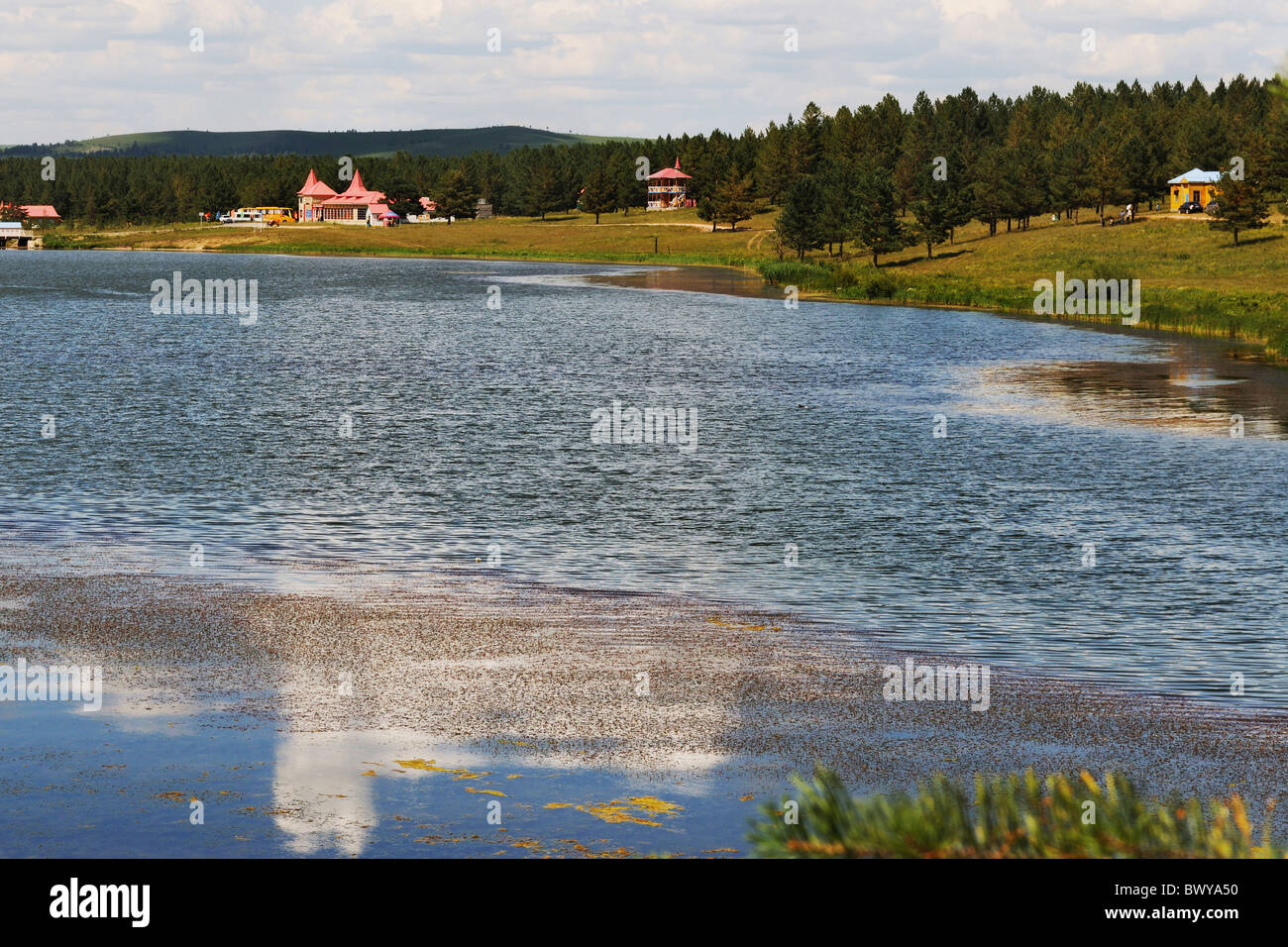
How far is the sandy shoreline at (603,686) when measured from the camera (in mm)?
14109

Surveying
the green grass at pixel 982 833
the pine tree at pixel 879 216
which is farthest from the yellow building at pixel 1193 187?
the green grass at pixel 982 833

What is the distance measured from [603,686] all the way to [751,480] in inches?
650

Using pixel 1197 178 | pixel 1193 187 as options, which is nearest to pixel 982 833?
pixel 1197 178

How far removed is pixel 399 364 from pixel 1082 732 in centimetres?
5096

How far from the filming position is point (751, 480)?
3262 centimetres

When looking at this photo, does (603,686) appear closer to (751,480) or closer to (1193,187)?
(751,480)

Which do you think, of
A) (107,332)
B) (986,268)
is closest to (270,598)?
(107,332)

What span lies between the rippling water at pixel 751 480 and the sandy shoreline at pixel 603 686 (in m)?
1.44

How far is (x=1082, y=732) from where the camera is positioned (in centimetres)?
1495

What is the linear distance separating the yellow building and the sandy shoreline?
157 metres

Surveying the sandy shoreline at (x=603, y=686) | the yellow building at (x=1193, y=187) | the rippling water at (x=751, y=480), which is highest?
the yellow building at (x=1193, y=187)

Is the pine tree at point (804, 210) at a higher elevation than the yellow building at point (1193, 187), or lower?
lower

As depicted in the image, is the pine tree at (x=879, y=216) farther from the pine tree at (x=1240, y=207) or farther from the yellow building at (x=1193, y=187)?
the yellow building at (x=1193, y=187)

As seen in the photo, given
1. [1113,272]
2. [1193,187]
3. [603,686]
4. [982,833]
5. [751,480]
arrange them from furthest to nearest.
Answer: [1193,187]
[1113,272]
[751,480]
[603,686]
[982,833]
